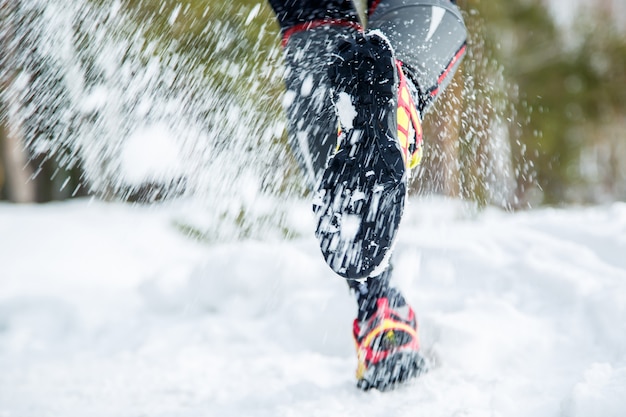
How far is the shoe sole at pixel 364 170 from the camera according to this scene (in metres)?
0.75

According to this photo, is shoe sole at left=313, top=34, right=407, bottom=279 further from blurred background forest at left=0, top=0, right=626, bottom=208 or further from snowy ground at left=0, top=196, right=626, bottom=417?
blurred background forest at left=0, top=0, right=626, bottom=208

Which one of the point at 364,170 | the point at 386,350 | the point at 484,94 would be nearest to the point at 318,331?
the point at 386,350

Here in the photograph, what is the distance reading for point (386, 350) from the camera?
0.90 meters

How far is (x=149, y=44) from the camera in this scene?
5.85 feet

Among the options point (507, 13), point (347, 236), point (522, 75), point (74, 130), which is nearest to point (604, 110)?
point (522, 75)

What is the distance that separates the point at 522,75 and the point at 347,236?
22.6 ft

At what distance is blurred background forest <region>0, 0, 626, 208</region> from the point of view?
1.83 metres

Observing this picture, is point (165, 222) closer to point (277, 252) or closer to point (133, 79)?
point (133, 79)

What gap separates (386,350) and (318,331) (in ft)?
1.16

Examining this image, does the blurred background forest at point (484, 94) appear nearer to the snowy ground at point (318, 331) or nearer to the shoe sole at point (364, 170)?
the snowy ground at point (318, 331)

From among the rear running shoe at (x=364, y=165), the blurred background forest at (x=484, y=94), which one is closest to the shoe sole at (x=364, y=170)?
the rear running shoe at (x=364, y=165)

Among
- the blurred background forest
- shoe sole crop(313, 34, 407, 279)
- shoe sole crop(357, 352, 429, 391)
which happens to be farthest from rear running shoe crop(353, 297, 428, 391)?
the blurred background forest

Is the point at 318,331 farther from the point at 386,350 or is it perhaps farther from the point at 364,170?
the point at 364,170

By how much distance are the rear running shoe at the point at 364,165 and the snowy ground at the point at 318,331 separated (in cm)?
26
